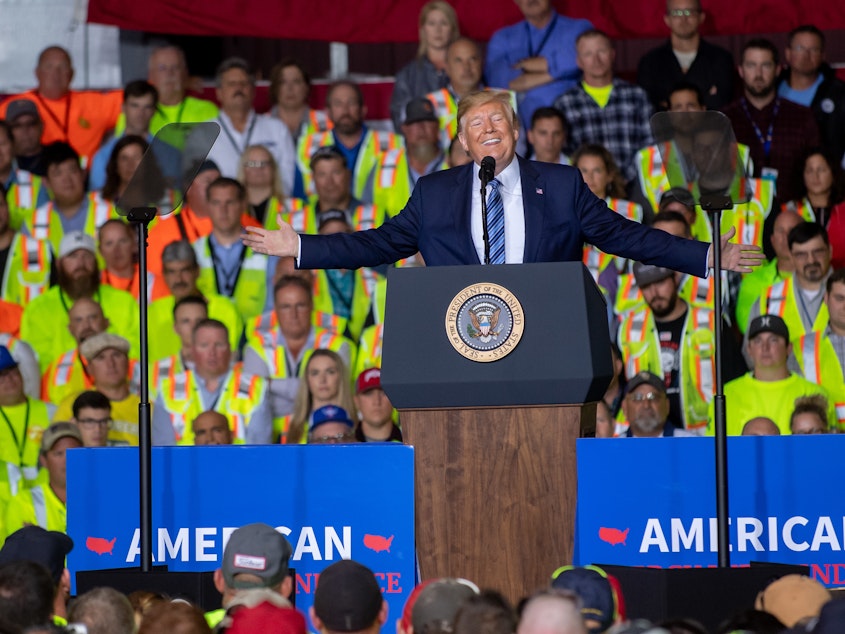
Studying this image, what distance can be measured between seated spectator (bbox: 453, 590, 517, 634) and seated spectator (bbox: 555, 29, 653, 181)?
611 cm

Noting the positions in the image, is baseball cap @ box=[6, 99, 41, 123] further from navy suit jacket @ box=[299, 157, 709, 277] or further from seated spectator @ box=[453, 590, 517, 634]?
seated spectator @ box=[453, 590, 517, 634]

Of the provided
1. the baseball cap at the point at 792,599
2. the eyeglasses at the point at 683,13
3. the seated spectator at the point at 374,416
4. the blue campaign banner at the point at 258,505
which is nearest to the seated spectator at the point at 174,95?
the eyeglasses at the point at 683,13

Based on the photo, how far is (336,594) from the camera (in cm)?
371

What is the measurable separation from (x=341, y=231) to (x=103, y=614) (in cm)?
450

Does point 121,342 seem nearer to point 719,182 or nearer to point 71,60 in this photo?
point 71,60

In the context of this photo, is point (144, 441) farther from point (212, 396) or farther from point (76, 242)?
point (76, 242)

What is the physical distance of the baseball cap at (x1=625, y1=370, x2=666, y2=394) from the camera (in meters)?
7.50

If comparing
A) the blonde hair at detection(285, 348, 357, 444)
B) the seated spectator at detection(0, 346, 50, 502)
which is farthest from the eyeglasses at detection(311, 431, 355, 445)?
the seated spectator at detection(0, 346, 50, 502)

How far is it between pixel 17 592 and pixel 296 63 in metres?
6.52

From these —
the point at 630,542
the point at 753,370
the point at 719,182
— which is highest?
the point at 719,182

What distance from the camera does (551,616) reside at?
3275 millimetres

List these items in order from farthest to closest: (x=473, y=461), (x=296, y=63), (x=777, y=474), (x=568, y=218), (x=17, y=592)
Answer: (x=296, y=63) < (x=777, y=474) < (x=568, y=218) < (x=473, y=461) < (x=17, y=592)

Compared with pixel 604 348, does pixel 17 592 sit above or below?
below

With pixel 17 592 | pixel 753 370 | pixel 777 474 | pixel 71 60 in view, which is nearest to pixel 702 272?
pixel 777 474
